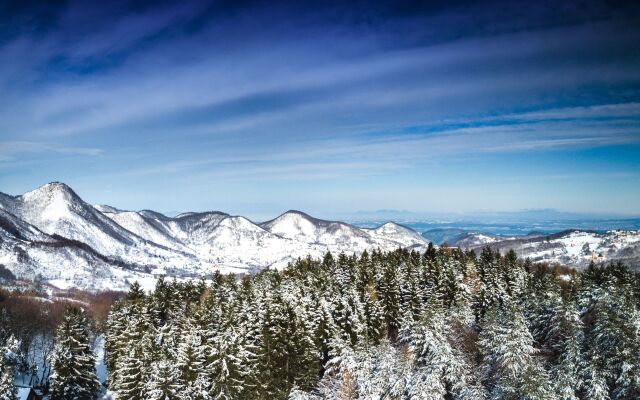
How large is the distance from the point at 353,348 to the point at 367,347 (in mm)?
8265

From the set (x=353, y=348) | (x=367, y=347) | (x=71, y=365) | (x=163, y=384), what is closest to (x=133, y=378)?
(x=163, y=384)

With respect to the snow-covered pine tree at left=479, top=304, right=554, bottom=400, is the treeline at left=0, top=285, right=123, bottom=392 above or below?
below

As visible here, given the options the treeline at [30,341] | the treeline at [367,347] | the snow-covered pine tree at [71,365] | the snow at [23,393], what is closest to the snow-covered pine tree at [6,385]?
the snow-covered pine tree at [71,365]

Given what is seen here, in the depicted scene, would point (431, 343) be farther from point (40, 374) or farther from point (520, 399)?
point (40, 374)

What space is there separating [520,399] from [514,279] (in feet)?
163

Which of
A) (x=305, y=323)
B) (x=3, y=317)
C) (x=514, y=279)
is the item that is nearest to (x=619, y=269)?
(x=514, y=279)

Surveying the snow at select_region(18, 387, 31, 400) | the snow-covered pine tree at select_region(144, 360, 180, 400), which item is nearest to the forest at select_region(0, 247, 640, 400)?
the snow-covered pine tree at select_region(144, 360, 180, 400)

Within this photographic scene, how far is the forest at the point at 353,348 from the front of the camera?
47.8m

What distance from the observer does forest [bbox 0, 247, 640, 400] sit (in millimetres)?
47812

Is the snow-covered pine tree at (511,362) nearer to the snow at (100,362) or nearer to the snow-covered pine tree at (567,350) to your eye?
the snow-covered pine tree at (567,350)

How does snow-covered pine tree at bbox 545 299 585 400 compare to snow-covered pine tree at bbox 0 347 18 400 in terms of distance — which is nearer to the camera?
snow-covered pine tree at bbox 545 299 585 400

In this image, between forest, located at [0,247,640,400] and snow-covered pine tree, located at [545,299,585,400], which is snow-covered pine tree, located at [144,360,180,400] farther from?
snow-covered pine tree, located at [545,299,585,400]

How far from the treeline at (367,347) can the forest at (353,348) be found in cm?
18

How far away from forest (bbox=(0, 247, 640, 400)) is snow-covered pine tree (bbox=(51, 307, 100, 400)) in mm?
131
